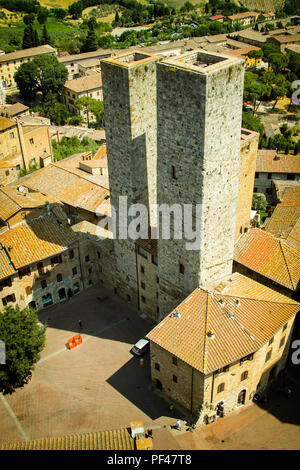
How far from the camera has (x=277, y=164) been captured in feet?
228

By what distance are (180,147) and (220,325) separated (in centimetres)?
1404

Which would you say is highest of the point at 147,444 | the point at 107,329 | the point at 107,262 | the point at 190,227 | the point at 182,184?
the point at 182,184

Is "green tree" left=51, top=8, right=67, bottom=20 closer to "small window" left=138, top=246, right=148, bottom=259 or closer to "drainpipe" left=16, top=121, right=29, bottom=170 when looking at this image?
"drainpipe" left=16, top=121, right=29, bottom=170

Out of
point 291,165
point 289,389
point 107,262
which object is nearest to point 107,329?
point 107,262

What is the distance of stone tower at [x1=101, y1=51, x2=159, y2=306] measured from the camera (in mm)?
38312

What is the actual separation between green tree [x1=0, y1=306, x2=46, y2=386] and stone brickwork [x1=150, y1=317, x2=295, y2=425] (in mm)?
10300

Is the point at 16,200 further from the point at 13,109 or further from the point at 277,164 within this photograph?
the point at 13,109

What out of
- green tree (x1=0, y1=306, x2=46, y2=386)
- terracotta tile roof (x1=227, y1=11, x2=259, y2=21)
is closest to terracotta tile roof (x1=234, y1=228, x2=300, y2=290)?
green tree (x1=0, y1=306, x2=46, y2=386)

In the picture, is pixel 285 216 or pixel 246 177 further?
pixel 285 216

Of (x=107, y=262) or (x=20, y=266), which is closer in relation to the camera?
(x=20, y=266)

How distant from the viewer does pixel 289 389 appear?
4075 cm

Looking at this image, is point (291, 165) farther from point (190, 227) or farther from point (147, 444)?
point (147, 444)

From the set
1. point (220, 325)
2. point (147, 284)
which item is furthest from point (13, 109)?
point (220, 325)
